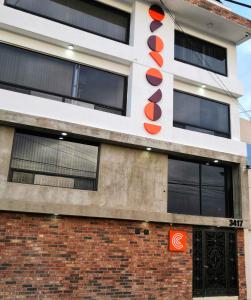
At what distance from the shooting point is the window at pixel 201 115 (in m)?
12.2

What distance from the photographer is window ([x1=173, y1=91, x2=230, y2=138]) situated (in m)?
12.2

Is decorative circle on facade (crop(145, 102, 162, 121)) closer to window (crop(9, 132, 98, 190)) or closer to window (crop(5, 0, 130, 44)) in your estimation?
window (crop(9, 132, 98, 190))

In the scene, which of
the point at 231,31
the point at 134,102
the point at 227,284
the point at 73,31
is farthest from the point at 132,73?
the point at 227,284

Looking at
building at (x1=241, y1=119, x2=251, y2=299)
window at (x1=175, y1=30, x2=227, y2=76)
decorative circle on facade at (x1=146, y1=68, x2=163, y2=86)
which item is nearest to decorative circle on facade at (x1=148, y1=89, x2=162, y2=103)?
decorative circle on facade at (x1=146, y1=68, x2=163, y2=86)

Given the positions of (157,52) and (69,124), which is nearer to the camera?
(69,124)

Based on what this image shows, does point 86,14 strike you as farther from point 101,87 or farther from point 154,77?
point 154,77

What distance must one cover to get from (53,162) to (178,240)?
4.79 metres

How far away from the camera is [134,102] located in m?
10.9

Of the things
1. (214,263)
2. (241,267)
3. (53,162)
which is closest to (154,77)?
(53,162)

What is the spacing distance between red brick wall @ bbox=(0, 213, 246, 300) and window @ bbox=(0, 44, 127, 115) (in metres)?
3.77

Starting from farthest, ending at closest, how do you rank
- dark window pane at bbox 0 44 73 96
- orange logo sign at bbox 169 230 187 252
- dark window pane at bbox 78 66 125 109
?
dark window pane at bbox 78 66 125 109 < orange logo sign at bbox 169 230 187 252 < dark window pane at bbox 0 44 73 96

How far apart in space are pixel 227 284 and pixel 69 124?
7634 mm

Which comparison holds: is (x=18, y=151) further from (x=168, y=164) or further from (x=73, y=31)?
(x=168, y=164)

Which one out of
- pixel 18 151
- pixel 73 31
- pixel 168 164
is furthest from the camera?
pixel 168 164
